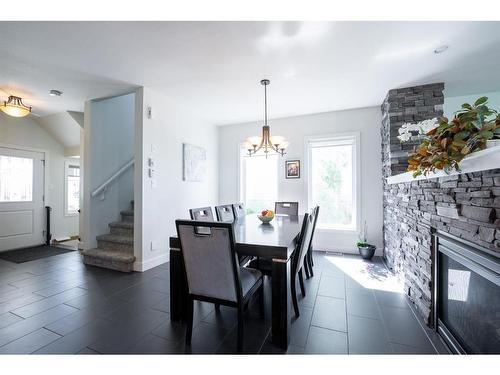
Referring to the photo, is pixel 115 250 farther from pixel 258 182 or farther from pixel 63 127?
pixel 63 127

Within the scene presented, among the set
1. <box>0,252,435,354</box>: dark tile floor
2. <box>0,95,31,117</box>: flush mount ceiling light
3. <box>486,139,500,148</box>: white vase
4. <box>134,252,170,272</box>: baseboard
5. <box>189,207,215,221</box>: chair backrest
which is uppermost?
<box>0,95,31,117</box>: flush mount ceiling light

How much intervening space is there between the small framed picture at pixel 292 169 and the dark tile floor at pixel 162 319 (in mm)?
1957

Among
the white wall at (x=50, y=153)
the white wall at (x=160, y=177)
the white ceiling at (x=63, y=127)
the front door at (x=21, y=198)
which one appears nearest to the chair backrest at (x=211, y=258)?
the white wall at (x=160, y=177)

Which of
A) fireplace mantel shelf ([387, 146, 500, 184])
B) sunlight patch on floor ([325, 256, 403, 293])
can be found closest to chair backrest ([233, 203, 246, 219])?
sunlight patch on floor ([325, 256, 403, 293])

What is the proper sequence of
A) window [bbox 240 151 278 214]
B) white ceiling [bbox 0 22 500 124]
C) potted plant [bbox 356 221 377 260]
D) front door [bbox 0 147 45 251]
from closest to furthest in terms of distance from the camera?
white ceiling [bbox 0 22 500 124], potted plant [bbox 356 221 377 260], front door [bbox 0 147 45 251], window [bbox 240 151 278 214]

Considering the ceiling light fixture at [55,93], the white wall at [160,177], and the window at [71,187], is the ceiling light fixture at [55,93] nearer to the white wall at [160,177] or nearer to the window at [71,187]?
the white wall at [160,177]

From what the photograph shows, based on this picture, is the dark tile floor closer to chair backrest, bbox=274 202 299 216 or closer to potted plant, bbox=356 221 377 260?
potted plant, bbox=356 221 377 260

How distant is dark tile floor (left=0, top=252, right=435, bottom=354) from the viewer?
1.59 metres

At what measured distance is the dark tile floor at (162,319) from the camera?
1589mm

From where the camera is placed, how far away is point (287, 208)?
374 cm

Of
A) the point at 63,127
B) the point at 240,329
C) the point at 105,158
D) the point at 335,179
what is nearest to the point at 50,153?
the point at 63,127

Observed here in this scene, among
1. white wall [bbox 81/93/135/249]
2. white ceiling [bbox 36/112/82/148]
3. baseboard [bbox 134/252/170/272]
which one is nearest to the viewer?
baseboard [bbox 134/252/170/272]

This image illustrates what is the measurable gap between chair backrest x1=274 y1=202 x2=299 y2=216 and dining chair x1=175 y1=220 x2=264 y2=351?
7.19 feet
